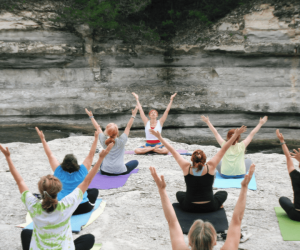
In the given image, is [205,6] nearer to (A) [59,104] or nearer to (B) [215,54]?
(B) [215,54]

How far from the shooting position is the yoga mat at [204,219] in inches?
143

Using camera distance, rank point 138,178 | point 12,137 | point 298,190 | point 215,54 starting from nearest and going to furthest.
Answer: point 298,190, point 138,178, point 12,137, point 215,54

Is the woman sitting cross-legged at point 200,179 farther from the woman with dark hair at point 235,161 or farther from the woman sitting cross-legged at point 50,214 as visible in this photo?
the woman with dark hair at point 235,161

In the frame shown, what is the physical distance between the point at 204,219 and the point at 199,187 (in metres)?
0.41

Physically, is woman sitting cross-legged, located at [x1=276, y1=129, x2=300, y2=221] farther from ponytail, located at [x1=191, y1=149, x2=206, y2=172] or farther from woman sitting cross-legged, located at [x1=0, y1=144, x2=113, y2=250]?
woman sitting cross-legged, located at [x1=0, y1=144, x2=113, y2=250]

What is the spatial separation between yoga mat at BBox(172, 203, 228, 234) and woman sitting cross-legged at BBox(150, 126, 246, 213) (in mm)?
54

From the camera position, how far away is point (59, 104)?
12656 millimetres

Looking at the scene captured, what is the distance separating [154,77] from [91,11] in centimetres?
365

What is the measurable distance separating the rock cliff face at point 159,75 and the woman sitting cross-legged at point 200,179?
8.87 metres

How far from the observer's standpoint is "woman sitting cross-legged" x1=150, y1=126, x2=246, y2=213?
3736 millimetres

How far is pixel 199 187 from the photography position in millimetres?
3789

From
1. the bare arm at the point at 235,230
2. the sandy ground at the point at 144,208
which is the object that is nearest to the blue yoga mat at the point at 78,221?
the sandy ground at the point at 144,208

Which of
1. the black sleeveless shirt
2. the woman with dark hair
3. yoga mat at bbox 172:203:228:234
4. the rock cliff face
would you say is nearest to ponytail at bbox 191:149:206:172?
the black sleeveless shirt

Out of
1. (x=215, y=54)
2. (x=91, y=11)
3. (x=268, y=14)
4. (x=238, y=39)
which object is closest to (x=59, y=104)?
(x=91, y=11)
